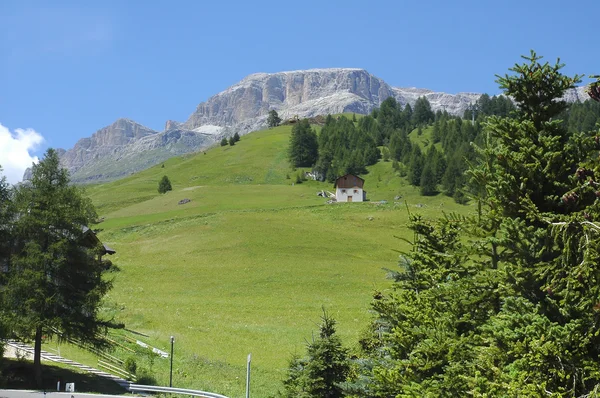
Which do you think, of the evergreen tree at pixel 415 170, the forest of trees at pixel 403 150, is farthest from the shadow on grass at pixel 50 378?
the evergreen tree at pixel 415 170

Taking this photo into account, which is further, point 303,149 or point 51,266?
point 303,149

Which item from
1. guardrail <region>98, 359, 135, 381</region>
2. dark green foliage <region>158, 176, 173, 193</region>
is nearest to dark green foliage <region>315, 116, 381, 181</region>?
dark green foliage <region>158, 176, 173, 193</region>

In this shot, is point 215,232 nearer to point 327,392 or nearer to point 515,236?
point 327,392

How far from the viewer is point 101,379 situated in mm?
32375

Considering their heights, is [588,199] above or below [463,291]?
above

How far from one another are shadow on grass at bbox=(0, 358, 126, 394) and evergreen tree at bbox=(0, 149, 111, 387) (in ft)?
3.08

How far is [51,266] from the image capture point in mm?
31250

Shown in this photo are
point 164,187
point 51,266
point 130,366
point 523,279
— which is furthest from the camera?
point 164,187

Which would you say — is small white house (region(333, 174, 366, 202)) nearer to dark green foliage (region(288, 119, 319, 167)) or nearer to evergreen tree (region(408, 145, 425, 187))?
evergreen tree (region(408, 145, 425, 187))

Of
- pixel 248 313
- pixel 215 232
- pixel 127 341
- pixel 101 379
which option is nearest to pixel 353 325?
pixel 248 313

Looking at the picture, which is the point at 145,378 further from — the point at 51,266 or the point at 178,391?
the point at 51,266

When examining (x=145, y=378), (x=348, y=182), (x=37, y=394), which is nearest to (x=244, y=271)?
(x=145, y=378)

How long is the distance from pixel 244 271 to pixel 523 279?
55.4m

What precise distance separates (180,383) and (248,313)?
18781 millimetres
